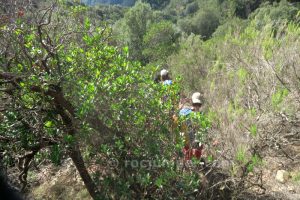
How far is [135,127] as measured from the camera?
11.9 ft

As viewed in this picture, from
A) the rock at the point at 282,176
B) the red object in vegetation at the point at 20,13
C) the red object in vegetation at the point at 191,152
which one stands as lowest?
the rock at the point at 282,176

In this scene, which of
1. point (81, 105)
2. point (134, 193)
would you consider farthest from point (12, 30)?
point (134, 193)

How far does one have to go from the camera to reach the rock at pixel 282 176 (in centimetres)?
572

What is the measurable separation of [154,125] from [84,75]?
1.00 m

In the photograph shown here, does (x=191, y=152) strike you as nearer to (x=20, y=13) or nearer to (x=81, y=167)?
(x=81, y=167)

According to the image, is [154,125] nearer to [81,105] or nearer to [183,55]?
[81,105]

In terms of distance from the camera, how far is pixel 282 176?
5777 millimetres

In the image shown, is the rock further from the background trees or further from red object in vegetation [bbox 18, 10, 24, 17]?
red object in vegetation [bbox 18, 10, 24, 17]

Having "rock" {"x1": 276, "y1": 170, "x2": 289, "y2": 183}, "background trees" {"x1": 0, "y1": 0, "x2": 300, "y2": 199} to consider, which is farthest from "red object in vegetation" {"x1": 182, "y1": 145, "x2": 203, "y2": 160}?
"rock" {"x1": 276, "y1": 170, "x2": 289, "y2": 183}

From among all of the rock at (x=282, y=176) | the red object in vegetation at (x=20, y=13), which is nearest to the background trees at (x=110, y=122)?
the red object in vegetation at (x=20, y=13)

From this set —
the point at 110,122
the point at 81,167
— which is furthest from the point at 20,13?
the point at 110,122

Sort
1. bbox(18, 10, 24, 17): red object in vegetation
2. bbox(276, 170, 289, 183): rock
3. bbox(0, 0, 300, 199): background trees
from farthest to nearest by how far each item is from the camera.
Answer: bbox(276, 170, 289, 183): rock < bbox(18, 10, 24, 17): red object in vegetation < bbox(0, 0, 300, 199): background trees

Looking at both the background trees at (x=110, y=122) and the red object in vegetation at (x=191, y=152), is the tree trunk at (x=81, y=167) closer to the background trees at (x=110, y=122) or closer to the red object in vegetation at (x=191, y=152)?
the background trees at (x=110, y=122)

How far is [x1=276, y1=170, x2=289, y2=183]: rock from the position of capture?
18.8 feet
